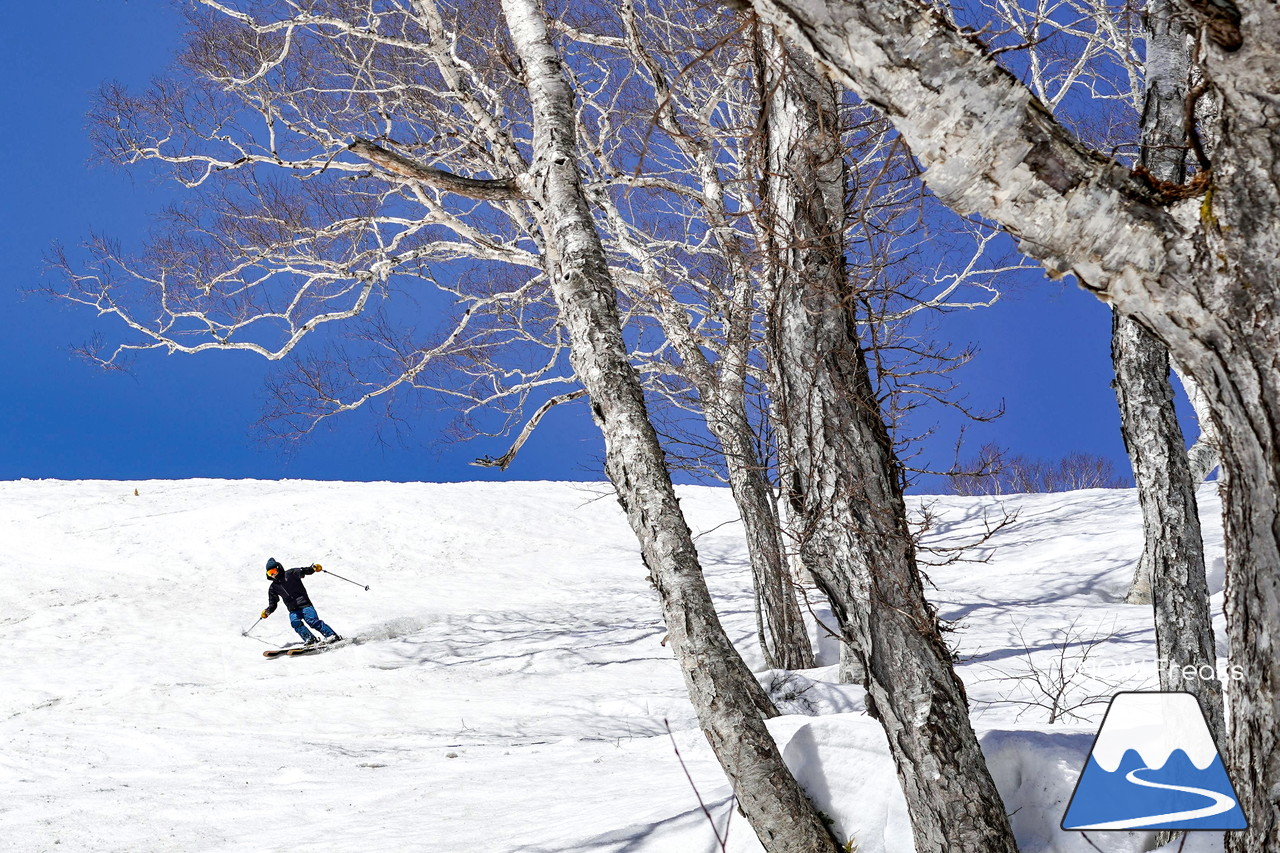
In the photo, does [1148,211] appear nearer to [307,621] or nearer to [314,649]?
[314,649]

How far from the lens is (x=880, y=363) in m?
3.20

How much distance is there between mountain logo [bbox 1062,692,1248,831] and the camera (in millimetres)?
1848

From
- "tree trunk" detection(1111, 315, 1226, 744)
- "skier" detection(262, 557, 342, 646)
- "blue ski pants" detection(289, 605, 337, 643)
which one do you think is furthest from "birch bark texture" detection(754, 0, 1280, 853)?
"blue ski pants" detection(289, 605, 337, 643)

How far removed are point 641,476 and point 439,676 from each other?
23.4ft

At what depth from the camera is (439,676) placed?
974 centimetres

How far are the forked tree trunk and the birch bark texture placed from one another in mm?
2101

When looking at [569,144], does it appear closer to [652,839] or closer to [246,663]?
[652,839]

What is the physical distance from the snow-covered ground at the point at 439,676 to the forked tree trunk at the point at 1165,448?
0.79 metres

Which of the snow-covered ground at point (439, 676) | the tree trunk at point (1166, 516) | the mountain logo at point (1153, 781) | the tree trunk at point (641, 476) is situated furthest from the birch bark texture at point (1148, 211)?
the tree trunk at point (1166, 516)

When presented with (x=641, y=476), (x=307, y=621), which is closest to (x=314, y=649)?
(x=307, y=621)

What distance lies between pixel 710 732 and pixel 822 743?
0.61 metres

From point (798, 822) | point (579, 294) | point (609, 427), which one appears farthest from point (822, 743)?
point (579, 294)

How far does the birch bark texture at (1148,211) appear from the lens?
182 cm

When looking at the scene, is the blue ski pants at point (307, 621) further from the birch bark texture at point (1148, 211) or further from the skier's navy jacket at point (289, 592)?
the birch bark texture at point (1148, 211)
